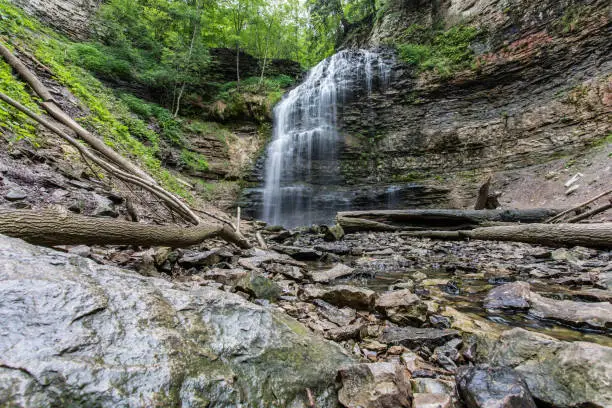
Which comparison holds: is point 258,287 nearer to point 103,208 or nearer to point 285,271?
point 285,271

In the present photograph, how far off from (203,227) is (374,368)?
8.38 ft

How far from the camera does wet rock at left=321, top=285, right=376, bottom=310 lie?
7.45 ft

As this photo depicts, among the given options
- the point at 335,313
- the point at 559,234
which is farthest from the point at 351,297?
A: the point at 559,234

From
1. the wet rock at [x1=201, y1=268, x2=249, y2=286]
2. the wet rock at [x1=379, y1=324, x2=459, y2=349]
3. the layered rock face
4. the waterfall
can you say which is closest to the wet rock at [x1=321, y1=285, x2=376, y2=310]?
the wet rock at [x1=379, y1=324, x2=459, y2=349]

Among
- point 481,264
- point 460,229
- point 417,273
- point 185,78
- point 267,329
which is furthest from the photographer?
point 185,78

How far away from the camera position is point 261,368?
111 cm

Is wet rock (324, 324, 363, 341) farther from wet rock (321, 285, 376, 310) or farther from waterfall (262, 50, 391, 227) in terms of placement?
waterfall (262, 50, 391, 227)

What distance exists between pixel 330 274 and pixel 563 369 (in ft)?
7.66

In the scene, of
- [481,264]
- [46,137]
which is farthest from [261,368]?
[46,137]

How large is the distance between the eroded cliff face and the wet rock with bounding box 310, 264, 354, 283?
Result: 29.1 feet

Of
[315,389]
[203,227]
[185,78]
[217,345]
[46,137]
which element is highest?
[185,78]

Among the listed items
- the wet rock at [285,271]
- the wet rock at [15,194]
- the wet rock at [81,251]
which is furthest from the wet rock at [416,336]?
the wet rock at [15,194]

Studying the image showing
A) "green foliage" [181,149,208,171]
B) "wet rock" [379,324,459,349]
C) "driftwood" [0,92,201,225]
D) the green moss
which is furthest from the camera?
"green foliage" [181,149,208,171]

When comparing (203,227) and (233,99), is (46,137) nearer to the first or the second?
(203,227)
